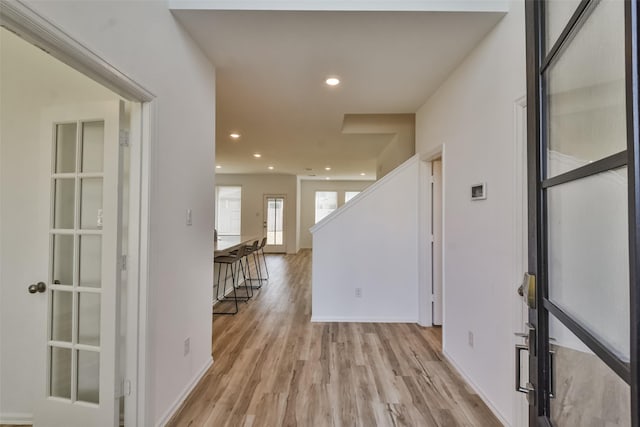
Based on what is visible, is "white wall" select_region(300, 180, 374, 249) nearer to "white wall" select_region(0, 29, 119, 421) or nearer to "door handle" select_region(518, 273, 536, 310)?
"white wall" select_region(0, 29, 119, 421)

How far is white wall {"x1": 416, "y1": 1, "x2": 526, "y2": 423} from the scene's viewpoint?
1826 mm

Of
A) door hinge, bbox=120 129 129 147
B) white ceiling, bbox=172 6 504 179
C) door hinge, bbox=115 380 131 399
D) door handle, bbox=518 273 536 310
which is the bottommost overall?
door hinge, bbox=115 380 131 399

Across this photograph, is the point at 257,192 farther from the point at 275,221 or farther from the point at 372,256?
the point at 372,256

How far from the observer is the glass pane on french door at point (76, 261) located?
66.9 inches

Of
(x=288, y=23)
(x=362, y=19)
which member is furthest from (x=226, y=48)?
(x=362, y=19)

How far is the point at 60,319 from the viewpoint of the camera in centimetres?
174

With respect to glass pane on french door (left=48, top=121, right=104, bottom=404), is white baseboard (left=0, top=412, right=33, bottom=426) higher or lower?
lower

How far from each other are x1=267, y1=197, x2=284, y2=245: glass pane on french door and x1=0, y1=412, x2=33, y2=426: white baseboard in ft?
27.3

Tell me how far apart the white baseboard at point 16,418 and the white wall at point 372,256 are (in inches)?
102

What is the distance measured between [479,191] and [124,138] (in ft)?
7.58

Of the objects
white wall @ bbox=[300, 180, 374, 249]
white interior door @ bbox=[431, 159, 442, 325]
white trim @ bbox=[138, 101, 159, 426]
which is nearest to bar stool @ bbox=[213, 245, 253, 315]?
white trim @ bbox=[138, 101, 159, 426]

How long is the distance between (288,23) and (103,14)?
41.8 inches

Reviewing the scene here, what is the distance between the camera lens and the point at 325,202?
37.6 ft

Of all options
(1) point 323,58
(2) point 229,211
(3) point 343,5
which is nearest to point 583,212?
(3) point 343,5
